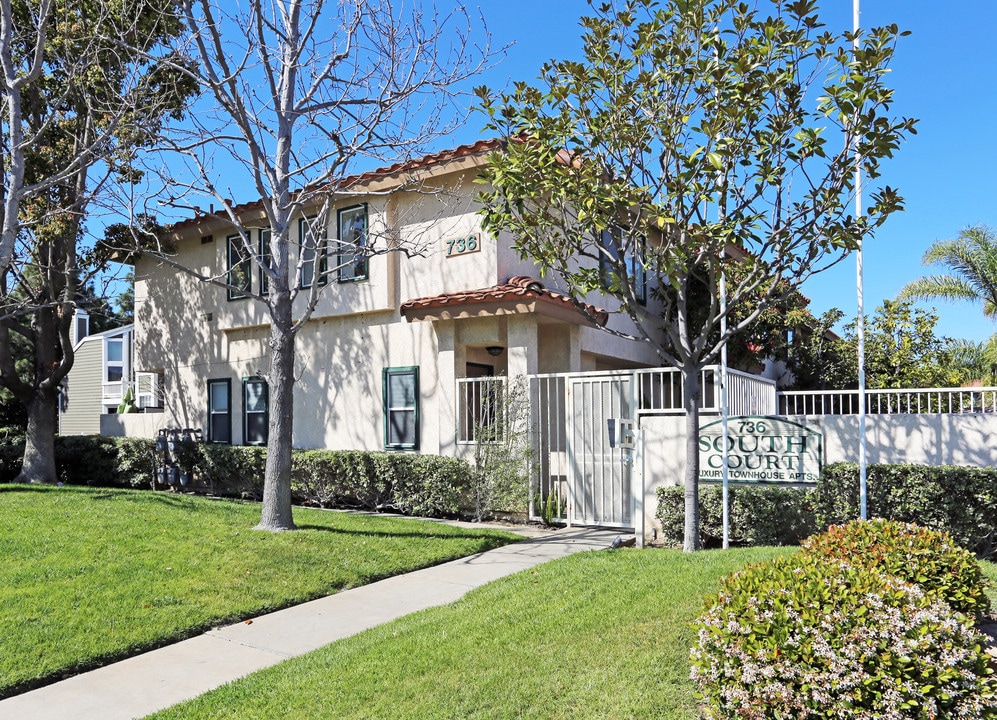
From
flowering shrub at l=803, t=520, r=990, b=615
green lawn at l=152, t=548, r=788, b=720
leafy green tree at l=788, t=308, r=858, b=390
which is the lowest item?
green lawn at l=152, t=548, r=788, b=720

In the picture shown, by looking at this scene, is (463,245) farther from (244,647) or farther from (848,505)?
(244,647)

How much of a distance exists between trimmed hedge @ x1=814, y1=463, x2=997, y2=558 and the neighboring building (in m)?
29.3

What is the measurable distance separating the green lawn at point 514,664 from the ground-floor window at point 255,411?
33.4ft

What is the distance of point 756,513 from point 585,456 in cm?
311

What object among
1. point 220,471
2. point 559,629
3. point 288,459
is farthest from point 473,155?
point 559,629

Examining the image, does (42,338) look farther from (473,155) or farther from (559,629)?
(559,629)

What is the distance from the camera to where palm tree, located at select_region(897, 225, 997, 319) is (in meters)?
18.2

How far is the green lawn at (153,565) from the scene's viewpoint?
6391 mm

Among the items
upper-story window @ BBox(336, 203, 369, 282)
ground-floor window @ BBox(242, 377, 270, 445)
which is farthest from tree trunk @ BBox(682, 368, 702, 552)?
ground-floor window @ BBox(242, 377, 270, 445)

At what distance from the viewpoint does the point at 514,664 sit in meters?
5.19

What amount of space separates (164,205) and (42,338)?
258 inches

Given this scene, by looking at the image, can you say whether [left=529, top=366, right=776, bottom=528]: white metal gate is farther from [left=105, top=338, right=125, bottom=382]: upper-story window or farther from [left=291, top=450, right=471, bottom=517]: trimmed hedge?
[left=105, top=338, right=125, bottom=382]: upper-story window

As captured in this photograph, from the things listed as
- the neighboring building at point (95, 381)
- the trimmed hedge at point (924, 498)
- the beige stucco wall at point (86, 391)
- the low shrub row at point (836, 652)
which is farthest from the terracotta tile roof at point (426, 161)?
the beige stucco wall at point (86, 391)

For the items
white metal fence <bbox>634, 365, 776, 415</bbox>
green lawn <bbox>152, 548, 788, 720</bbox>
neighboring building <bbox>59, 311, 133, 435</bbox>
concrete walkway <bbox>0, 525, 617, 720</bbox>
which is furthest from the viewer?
neighboring building <bbox>59, 311, 133, 435</bbox>
